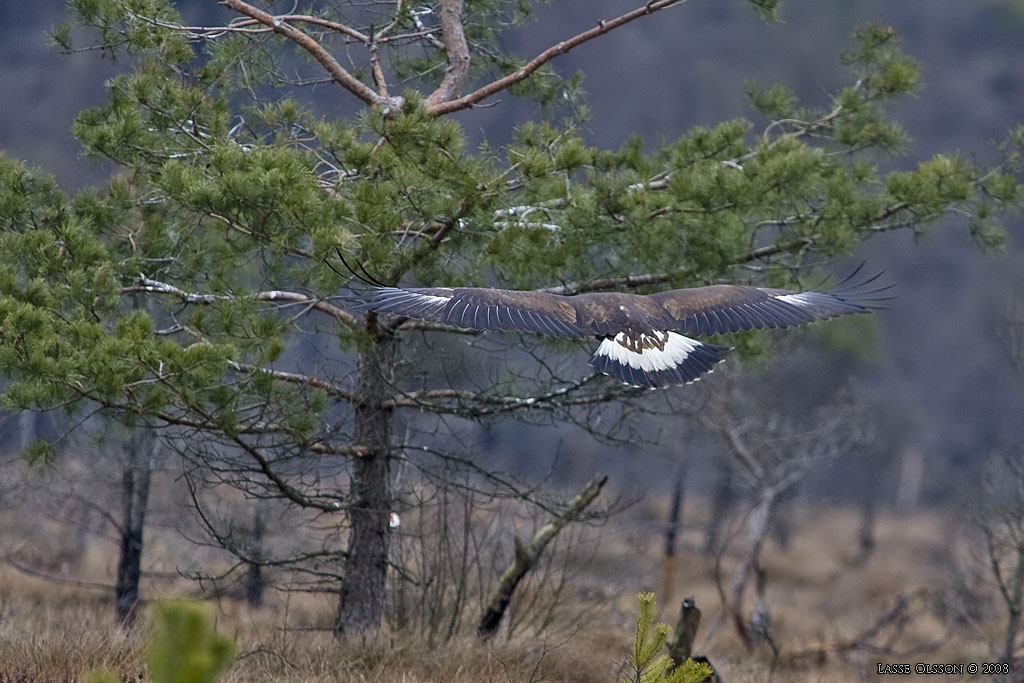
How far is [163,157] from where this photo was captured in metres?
6.78

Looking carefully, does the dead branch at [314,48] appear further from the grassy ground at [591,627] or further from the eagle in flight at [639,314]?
the grassy ground at [591,627]

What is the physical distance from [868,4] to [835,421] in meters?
34.0

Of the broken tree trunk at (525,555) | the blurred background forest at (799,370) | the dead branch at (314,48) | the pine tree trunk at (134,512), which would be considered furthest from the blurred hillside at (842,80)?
the dead branch at (314,48)

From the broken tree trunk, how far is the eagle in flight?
935 mm

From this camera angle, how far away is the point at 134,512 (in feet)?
30.8

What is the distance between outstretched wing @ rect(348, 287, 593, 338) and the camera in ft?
19.5

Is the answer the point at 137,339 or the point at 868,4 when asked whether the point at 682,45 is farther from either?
the point at 137,339

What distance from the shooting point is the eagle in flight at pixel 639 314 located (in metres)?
6.09

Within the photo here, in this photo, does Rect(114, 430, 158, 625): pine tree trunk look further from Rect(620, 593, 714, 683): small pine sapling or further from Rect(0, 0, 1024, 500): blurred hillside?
Rect(0, 0, 1024, 500): blurred hillside

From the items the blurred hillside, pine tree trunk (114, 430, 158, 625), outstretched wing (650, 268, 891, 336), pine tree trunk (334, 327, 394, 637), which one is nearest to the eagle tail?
outstretched wing (650, 268, 891, 336)

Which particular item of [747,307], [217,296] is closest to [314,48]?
[217,296]

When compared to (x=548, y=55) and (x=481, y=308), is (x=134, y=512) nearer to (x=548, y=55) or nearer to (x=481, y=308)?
(x=481, y=308)

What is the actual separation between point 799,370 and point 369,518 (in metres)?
20.2

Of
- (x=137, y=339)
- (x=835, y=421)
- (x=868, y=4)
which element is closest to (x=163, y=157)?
(x=137, y=339)
